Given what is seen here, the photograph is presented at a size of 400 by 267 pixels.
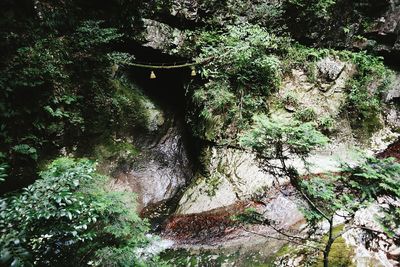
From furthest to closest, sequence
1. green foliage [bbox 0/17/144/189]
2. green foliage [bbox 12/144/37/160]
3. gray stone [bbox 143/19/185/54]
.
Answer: gray stone [bbox 143/19/185/54], green foliage [bbox 0/17/144/189], green foliage [bbox 12/144/37/160]

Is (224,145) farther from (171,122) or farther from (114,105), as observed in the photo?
(114,105)

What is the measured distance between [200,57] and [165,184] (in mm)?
3900

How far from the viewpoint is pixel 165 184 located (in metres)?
8.19

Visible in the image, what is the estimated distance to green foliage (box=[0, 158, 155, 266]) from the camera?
246 centimetres

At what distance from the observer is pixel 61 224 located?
269 centimetres

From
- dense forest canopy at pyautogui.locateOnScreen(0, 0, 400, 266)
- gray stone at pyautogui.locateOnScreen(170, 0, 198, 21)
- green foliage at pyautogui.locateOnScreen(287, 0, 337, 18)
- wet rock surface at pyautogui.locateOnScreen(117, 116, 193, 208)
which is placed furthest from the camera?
green foliage at pyautogui.locateOnScreen(287, 0, 337, 18)

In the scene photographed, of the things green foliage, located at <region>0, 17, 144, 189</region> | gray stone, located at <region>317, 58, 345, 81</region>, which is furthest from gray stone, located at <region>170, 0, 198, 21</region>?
gray stone, located at <region>317, 58, 345, 81</region>

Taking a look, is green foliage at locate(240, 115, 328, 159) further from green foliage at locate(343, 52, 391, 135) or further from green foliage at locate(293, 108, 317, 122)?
green foliage at locate(343, 52, 391, 135)

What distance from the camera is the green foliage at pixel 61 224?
2.46m

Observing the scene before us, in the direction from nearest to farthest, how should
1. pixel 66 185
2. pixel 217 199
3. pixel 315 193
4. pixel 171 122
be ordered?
pixel 66 185 < pixel 315 193 < pixel 217 199 < pixel 171 122

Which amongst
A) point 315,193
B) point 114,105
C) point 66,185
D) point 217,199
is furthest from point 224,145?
point 66,185

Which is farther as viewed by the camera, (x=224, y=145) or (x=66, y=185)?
(x=224, y=145)

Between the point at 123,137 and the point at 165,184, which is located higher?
the point at 123,137

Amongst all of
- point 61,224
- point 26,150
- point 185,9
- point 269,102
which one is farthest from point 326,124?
point 26,150
